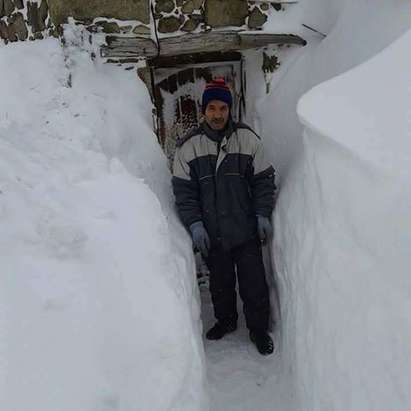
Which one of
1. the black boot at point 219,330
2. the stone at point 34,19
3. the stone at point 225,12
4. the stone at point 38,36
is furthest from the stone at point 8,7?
the black boot at point 219,330

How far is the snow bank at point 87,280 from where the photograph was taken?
1.73 metres

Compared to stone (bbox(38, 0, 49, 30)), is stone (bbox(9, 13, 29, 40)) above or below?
below

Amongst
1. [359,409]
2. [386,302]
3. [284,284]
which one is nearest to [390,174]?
[386,302]

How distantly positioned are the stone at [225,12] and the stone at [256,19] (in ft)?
0.20

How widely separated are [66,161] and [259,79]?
2.35 m

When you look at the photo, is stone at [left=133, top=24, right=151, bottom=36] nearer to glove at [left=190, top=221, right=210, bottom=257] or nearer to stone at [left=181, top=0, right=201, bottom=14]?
stone at [left=181, top=0, right=201, bottom=14]

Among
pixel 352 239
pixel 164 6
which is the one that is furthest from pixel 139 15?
pixel 352 239

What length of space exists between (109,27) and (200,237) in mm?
1950

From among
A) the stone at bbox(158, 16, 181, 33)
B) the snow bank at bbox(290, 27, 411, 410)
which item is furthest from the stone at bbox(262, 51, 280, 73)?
the snow bank at bbox(290, 27, 411, 410)

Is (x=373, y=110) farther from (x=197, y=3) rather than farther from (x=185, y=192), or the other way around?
(x=197, y=3)

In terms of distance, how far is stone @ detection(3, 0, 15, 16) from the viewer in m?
4.61

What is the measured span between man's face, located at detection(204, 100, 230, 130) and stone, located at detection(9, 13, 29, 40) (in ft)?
7.32

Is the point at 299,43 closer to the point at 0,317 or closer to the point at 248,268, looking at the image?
the point at 248,268

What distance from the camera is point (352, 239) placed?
7.57 feet
